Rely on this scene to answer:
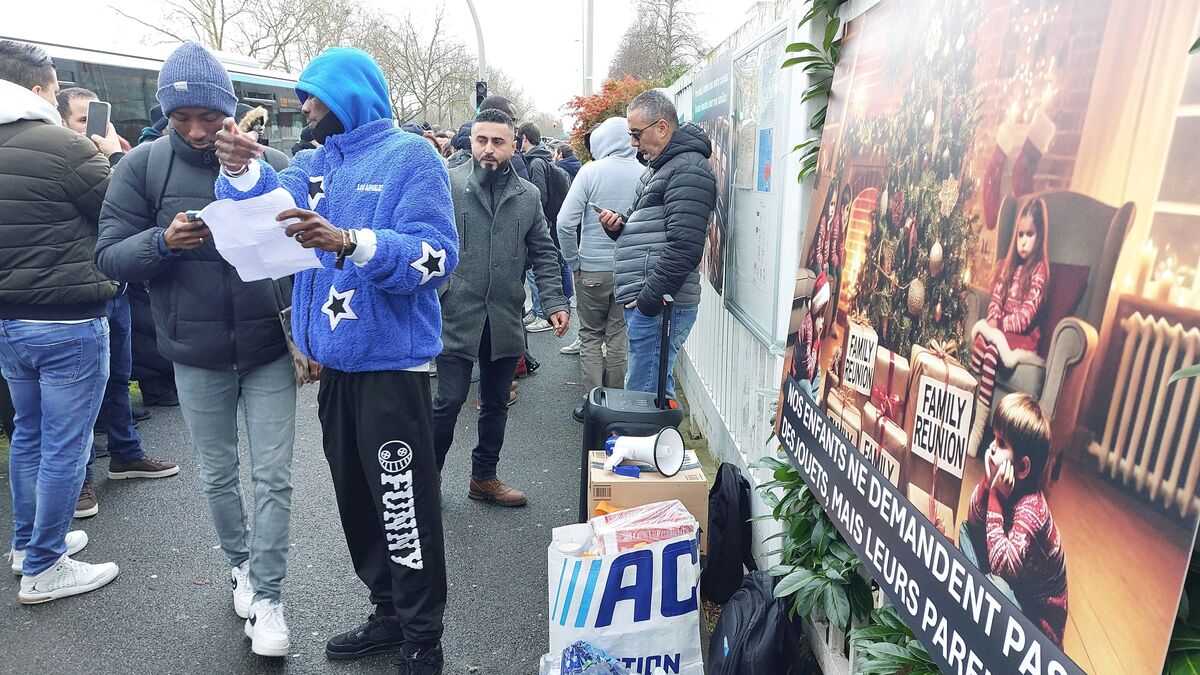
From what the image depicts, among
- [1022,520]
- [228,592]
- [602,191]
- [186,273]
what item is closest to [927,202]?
[1022,520]

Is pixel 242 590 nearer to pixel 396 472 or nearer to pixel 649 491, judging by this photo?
pixel 396 472

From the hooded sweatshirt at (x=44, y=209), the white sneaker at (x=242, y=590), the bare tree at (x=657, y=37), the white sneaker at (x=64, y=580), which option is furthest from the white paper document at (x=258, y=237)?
the bare tree at (x=657, y=37)

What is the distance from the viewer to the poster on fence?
0.95 m

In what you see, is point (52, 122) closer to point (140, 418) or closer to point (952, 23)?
point (140, 418)

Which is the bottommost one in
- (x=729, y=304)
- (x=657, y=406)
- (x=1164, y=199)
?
(x=657, y=406)

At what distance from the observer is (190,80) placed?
104 inches

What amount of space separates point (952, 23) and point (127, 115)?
631 inches

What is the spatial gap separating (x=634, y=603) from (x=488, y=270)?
1899 millimetres

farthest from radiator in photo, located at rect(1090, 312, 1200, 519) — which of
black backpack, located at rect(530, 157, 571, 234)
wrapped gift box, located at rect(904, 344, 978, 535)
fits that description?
black backpack, located at rect(530, 157, 571, 234)

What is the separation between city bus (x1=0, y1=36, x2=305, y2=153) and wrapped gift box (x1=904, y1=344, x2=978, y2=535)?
499 inches

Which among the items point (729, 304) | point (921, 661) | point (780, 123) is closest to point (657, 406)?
point (729, 304)

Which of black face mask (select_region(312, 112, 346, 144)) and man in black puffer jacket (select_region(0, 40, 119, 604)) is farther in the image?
man in black puffer jacket (select_region(0, 40, 119, 604))

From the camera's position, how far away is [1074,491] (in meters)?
1.08

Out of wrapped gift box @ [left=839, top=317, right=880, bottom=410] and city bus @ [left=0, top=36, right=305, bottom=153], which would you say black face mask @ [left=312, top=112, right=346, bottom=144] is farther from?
city bus @ [left=0, top=36, right=305, bottom=153]
